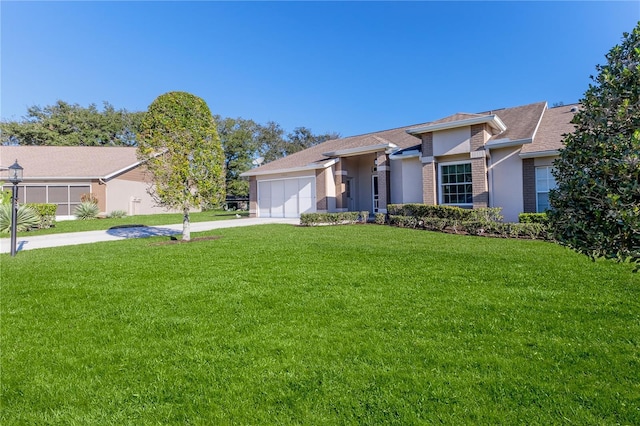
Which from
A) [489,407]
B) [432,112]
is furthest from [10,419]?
[432,112]

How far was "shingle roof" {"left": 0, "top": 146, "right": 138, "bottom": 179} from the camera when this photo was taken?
77.6 feet

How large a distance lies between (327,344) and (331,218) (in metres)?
11.9

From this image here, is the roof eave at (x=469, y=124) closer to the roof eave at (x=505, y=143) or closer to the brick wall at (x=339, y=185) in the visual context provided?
the roof eave at (x=505, y=143)

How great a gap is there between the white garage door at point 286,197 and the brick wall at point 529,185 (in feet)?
33.8

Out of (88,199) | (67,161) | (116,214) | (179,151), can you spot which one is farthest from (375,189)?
(67,161)

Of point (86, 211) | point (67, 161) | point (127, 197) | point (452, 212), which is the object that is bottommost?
point (452, 212)

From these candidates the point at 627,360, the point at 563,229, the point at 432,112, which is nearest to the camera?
the point at 563,229

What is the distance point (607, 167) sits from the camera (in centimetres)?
224

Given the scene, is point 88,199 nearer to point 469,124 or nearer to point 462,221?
point 462,221

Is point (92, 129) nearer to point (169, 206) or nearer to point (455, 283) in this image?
point (169, 206)

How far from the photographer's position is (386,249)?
26.8 feet

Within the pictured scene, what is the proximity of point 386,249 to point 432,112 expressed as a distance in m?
20.9

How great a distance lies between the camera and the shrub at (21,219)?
14594mm

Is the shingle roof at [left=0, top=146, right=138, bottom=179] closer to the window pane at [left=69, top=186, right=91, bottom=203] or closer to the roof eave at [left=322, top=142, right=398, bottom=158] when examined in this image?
the window pane at [left=69, top=186, right=91, bottom=203]
